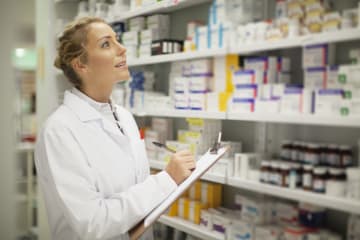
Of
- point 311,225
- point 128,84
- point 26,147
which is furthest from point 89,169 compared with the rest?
point 26,147

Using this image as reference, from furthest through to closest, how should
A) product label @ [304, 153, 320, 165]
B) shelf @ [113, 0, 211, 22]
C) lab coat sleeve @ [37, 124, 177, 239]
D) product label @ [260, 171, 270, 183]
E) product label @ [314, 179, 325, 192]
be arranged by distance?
shelf @ [113, 0, 211, 22], product label @ [260, 171, 270, 183], product label @ [304, 153, 320, 165], product label @ [314, 179, 325, 192], lab coat sleeve @ [37, 124, 177, 239]

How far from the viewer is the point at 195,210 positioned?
2.80 metres

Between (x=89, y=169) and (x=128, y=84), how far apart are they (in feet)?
4.80

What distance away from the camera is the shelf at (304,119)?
6.02 feet

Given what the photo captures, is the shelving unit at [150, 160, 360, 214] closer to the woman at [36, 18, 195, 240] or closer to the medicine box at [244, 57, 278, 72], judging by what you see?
the woman at [36, 18, 195, 240]

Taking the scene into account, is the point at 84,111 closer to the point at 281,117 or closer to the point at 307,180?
the point at 281,117

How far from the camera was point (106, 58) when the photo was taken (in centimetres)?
207

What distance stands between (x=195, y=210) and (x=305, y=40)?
1.35 m

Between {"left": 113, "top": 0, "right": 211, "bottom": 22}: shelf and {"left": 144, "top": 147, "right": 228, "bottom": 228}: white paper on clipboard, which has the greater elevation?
{"left": 113, "top": 0, "right": 211, "bottom": 22}: shelf

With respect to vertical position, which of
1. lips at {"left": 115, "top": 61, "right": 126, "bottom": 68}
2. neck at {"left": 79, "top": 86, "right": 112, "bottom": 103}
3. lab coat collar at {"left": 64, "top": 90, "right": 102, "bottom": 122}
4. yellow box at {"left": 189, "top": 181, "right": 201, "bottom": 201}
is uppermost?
lips at {"left": 115, "top": 61, "right": 126, "bottom": 68}

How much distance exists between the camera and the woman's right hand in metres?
1.94

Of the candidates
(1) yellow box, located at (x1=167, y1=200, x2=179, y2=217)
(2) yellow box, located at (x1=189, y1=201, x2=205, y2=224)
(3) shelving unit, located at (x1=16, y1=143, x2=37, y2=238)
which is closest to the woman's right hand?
(2) yellow box, located at (x1=189, y1=201, x2=205, y2=224)

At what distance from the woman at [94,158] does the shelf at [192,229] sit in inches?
25.9

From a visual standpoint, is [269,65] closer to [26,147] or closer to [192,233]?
[192,233]
